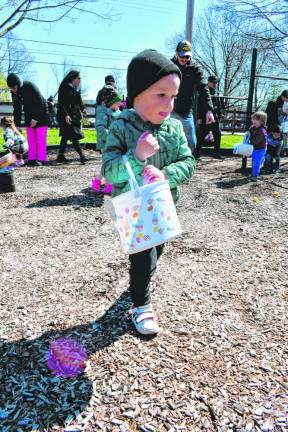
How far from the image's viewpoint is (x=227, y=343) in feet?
6.29

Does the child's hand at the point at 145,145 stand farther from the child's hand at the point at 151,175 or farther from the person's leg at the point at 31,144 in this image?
the person's leg at the point at 31,144

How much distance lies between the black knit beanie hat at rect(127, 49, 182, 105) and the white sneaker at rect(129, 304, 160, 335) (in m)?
1.11

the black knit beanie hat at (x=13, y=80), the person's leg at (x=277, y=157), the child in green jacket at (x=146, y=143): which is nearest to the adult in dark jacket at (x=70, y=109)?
the black knit beanie hat at (x=13, y=80)

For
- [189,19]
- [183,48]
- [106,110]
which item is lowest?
[106,110]

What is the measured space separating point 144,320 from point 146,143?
3.08 feet

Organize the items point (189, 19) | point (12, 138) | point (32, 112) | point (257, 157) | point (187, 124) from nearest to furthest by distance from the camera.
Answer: point (187, 124), point (257, 157), point (12, 138), point (32, 112), point (189, 19)

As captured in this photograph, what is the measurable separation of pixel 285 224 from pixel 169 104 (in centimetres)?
264

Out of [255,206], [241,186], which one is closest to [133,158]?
[255,206]

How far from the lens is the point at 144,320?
1.97 meters

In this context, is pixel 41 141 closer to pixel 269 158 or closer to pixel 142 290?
pixel 269 158

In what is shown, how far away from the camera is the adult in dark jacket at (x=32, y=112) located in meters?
6.56

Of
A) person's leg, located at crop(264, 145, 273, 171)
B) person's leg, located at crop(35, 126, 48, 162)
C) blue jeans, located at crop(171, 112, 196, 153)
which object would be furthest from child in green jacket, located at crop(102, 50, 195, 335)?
person's leg, located at crop(264, 145, 273, 171)

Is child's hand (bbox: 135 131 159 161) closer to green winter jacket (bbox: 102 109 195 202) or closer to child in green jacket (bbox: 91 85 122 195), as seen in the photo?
green winter jacket (bbox: 102 109 195 202)

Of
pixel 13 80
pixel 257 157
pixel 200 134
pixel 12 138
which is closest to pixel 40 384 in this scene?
pixel 257 157
